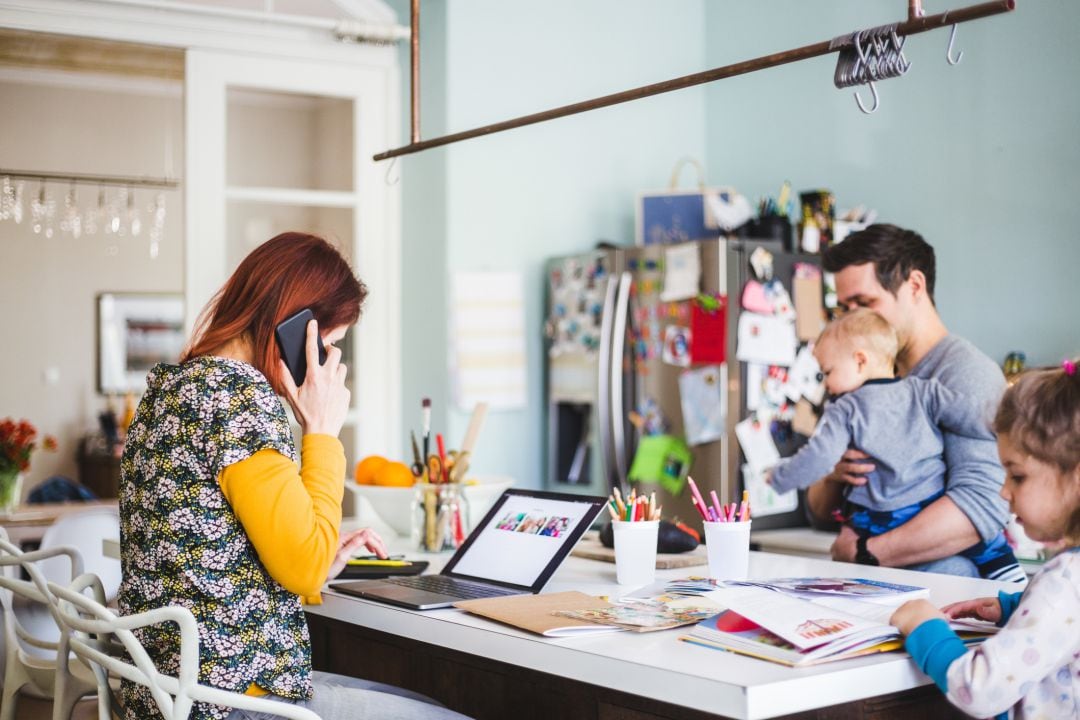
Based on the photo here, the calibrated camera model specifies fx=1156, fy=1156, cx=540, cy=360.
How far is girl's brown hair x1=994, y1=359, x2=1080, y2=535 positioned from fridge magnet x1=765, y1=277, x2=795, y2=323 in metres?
2.24

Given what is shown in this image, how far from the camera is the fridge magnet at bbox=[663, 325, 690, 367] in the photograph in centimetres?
383

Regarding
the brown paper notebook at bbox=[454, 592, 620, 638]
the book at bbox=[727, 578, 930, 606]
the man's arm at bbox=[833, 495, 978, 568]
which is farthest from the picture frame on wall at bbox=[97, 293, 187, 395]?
the book at bbox=[727, 578, 930, 606]

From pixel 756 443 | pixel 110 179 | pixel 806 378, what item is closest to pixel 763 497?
pixel 756 443

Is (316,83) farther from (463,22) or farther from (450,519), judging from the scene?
(450,519)

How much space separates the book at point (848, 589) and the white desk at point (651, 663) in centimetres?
7

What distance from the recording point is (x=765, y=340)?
12.3 ft

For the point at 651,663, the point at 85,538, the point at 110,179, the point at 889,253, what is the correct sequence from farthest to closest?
the point at 110,179 → the point at 85,538 → the point at 889,253 → the point at 651,663

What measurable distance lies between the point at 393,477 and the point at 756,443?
160 centimetres

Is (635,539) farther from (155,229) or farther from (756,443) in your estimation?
(155,229)

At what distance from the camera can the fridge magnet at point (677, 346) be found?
3830mm

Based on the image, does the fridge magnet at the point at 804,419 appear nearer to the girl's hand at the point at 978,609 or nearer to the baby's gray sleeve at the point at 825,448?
the baby's gray sleeve at the point at 825,448

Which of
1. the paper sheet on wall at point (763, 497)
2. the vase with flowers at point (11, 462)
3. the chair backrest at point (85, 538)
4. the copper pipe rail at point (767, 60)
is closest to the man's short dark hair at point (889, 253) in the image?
the copper pipe rail at point (767, 60)

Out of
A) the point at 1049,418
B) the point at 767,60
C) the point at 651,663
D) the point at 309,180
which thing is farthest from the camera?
the point at 309,180

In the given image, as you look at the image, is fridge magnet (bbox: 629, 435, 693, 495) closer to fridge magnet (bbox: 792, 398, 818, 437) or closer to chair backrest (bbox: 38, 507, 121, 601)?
fridge magnet (bbox: 792, 398, 818, 437)
